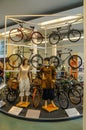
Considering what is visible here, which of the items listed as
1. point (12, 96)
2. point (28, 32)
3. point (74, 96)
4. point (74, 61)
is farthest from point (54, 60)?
point (12, 96)

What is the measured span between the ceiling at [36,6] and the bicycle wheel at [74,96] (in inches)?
112

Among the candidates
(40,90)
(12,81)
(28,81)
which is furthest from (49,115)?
(12,81)

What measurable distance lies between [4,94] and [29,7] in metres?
3.34

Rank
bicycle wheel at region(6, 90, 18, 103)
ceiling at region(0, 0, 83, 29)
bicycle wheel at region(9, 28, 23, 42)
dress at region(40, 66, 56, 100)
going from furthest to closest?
bicycle wheel at region(9, 28, 23, 42) < bicycle wheel at region(6, 90, 18, 103) < ceiling at region(0, 0, 83, 29) < dress at region(40, 66, 56, 100)

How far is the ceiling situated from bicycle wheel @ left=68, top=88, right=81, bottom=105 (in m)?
2.85

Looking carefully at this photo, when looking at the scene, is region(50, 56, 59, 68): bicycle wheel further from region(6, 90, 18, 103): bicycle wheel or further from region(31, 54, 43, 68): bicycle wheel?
region(6, 90, 18, 103): bicycle wheel

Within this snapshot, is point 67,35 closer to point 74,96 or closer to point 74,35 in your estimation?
point 74,35

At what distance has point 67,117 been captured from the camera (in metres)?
4.94

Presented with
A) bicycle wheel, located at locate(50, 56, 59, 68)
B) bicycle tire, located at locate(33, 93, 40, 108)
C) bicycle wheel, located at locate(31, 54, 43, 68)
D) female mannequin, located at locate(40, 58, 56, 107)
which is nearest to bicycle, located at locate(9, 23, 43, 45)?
bicycle wheel, located at locate(31, 54, 43, 68)

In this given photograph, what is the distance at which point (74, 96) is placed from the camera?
5910 millimetres

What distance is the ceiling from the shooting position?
5716mm

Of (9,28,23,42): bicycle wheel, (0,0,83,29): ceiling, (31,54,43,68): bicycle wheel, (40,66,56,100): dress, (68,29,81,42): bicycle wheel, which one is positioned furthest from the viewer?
(31,54,43,68): bicycle wheel

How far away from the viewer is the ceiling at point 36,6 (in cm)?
572

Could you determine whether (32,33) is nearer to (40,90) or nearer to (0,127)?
(40,90)
